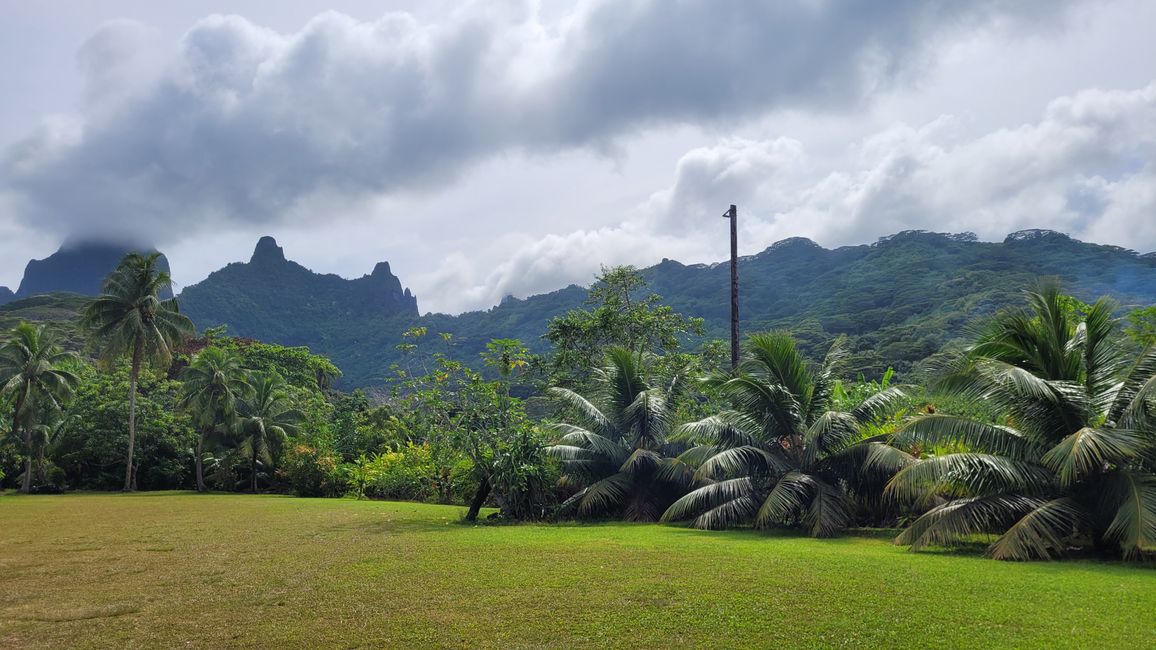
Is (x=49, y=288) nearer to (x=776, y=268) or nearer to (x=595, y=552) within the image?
(x=776, y=268)

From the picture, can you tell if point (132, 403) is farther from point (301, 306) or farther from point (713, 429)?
point (301, 306)

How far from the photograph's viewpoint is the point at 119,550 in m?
10.5

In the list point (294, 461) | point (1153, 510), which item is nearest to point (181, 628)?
point (1153, 510)

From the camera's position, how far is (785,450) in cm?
1403

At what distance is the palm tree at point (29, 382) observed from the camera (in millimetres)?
29781

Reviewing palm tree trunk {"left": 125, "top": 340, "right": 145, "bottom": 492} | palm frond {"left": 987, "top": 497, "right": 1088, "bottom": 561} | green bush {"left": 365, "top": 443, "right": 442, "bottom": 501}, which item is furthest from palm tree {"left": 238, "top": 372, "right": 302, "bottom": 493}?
palm frond {"left": 987, "top": 497, "right": 1088, "bottom": 561}

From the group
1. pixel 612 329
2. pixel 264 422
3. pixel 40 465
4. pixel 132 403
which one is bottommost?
pixel 40 465

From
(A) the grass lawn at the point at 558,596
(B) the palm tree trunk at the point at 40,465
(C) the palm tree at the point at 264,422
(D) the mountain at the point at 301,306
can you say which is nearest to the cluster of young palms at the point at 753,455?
(A) the grass lawn at the point at 558,596

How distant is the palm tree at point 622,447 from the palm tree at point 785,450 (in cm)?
135

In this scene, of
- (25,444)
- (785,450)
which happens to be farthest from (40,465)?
(785,450)

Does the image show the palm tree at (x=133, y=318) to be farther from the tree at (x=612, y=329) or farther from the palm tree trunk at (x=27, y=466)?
the tree at (x=612, y=329)

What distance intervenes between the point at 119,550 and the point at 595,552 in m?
6.89

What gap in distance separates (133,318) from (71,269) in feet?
448

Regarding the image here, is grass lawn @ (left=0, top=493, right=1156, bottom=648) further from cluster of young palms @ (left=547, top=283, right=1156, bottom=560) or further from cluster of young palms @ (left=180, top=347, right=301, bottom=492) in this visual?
cluster of young palms @ (left=180, top=347, right=301, bottom=492)
